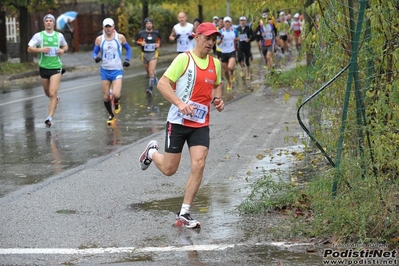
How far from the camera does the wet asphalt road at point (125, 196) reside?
6762 mm

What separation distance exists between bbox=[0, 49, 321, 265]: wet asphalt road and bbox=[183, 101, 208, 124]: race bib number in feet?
3.08

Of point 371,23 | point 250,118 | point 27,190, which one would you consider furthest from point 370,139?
point 250,118

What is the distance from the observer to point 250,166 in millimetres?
10648

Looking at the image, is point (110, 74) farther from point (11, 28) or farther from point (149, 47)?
point (11, 28)

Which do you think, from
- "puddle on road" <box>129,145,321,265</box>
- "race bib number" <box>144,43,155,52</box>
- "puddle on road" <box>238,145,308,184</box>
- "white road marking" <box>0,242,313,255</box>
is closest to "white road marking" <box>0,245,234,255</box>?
"white road marking" <box>0,242,313,255</box>

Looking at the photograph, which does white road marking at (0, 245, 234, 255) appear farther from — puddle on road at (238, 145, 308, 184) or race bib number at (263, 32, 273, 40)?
race bib number at (263, 32, 273, 40)

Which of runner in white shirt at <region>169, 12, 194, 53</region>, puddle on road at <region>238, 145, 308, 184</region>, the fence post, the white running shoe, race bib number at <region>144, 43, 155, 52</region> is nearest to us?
the white running shoe

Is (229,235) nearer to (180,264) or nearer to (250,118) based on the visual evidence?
(180,264)

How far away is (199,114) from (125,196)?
171cm

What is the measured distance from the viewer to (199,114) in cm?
782

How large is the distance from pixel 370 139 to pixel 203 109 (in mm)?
1567

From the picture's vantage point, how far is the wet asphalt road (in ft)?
22.2

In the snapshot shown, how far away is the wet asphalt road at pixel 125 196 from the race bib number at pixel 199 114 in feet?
3.08

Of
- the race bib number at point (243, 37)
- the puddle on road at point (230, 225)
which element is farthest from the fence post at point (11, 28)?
the puddle on road at point (230, 225)
